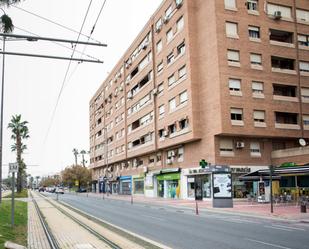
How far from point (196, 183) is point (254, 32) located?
16858 millimetres

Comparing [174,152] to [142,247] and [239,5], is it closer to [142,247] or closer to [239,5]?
[239,5]

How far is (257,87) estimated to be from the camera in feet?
141

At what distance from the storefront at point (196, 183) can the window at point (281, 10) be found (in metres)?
18.1

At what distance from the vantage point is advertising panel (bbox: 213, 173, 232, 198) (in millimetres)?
31281

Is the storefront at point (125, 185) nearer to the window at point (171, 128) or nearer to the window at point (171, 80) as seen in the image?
the window at point (171, 128)

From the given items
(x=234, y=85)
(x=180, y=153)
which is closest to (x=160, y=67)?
(x=180, y=153)

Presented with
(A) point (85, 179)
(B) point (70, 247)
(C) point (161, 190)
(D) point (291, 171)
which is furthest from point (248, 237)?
(A) point (85, 179)

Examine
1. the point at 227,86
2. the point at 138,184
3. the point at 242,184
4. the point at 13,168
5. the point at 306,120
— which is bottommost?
the point at 138,184

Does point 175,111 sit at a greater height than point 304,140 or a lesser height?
greater

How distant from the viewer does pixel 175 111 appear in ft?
160

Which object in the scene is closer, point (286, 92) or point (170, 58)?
point (286, 92)

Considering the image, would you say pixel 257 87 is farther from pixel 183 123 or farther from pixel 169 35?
pixel 169 35

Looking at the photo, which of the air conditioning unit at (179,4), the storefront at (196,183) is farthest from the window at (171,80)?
the storefront at (196,183)

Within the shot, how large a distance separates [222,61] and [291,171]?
46.4ft
